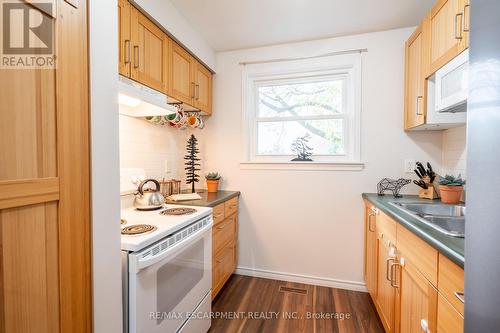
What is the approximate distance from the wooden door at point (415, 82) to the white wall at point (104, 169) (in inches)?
78.6

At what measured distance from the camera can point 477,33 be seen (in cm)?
39

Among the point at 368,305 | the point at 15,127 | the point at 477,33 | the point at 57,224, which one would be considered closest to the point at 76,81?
the point at 15,127

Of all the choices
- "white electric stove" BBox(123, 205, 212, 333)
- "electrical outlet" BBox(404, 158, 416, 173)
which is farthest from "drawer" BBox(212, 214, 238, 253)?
"electrical outlet" BBox(404, 158, 416, 173)

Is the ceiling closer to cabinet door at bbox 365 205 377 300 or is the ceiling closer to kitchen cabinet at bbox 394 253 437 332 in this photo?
cabinet door at bbox 365 205 377 300

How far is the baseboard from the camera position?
218cm

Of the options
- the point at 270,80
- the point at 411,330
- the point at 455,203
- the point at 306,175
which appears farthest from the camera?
the point at 270,80

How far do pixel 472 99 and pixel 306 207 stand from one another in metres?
1.99

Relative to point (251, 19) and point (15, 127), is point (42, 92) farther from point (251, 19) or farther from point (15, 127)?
point (251, 19)

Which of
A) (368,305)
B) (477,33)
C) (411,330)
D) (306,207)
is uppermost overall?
(477,33)

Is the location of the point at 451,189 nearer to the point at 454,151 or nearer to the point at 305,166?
the point at 454,151

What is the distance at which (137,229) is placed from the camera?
1126mm

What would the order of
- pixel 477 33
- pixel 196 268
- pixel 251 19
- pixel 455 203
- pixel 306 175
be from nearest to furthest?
pixel 477 33, pixel 196 268, pixel 455 203, pixel 251 19, pixel 306 175

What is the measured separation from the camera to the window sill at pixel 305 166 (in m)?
2.18

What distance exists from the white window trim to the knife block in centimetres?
52
